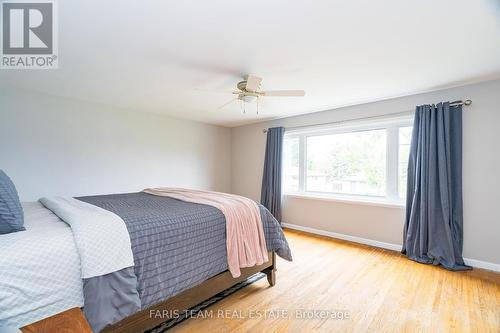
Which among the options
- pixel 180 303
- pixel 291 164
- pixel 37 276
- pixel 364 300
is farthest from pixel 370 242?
pixel 37 276

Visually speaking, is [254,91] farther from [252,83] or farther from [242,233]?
[242,233]

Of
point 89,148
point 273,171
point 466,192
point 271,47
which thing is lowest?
point 466,192

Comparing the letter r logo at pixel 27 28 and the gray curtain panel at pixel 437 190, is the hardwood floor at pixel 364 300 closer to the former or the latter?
the gray curtain panel at pixel 437 190

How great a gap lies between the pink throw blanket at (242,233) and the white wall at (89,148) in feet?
7.23

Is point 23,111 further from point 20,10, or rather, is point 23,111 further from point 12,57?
point 20,10

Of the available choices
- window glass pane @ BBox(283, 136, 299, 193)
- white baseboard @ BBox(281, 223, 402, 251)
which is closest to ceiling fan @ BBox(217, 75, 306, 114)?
window glass pane @ BBox(283, 136, 299, 193)

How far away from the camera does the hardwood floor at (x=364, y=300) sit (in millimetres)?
1720

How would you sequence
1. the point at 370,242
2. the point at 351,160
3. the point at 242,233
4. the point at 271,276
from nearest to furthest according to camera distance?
the point at 242,233 < the point at 271,276 < the point at 370,242 < the point at 351,160

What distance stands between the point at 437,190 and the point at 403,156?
639 millimetres

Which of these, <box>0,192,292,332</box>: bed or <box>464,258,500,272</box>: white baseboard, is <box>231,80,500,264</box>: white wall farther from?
<box>0,192,292,332</box>: bed

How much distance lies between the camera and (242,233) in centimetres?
204

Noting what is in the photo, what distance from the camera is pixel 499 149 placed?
2.54 metres

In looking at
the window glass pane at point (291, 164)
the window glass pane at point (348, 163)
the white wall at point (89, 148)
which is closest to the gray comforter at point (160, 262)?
the white wall at point (89, 148)

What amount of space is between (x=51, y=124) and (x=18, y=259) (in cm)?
283
